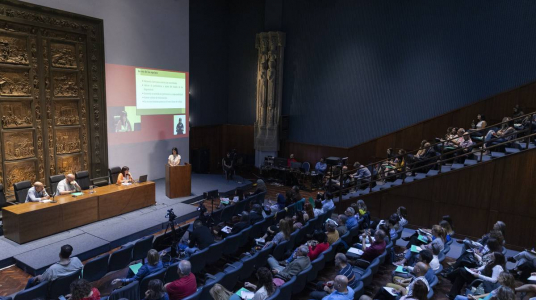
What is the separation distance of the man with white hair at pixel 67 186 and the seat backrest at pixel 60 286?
390 centimetres

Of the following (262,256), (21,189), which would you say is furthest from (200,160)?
(262,256)

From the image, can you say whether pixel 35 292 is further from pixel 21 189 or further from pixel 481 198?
pixel 481 198

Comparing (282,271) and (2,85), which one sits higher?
(2,85)

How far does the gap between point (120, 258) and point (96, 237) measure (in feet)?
7.25

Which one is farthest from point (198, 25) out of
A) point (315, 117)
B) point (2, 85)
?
Answer: point (2, 85)

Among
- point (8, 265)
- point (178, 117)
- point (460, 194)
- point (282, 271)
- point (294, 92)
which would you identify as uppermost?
point (294, 92)

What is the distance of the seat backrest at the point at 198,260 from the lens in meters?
5.36

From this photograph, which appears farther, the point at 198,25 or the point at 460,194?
the point at 198,25

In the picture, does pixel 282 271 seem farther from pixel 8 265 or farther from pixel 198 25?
pixel 198 25

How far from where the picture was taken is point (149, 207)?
30.4ft

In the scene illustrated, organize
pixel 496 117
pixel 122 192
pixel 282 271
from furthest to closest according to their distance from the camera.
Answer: pixel 496 117 < pixel 122 192 < pixel 282 271

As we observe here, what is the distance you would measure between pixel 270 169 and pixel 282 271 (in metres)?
8.32

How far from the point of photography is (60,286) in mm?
4543

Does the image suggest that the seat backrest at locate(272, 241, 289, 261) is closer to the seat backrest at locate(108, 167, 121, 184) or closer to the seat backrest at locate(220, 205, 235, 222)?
the seat backrest at locate(220, 205, 235, 222)
